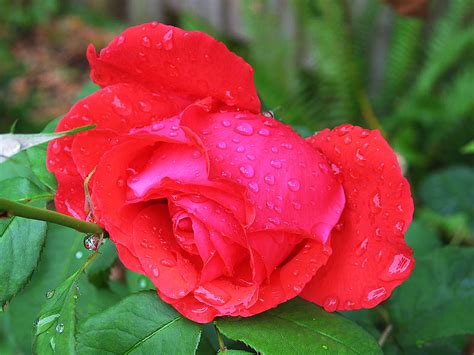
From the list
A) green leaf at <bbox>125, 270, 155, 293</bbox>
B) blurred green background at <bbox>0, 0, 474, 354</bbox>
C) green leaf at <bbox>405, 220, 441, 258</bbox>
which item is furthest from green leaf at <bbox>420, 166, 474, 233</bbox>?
green leaf at <bbox>125, 270, 155, 293</bbox>

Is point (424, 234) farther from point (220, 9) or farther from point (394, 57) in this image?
point (220, 9)

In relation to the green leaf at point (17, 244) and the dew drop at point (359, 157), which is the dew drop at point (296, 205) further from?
the green leaf at point (17, 244)

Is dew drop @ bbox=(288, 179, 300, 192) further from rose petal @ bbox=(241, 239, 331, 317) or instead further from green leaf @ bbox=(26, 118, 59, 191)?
green leaf @ bbox=(26, 118, 59, 191)

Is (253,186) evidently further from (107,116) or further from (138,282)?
(138,282)

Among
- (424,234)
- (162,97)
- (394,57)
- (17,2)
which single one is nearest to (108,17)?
(17,2)

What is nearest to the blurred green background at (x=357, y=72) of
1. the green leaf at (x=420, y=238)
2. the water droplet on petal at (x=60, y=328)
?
the green leaf at (x=420, y=238)

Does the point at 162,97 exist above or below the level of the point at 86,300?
above
